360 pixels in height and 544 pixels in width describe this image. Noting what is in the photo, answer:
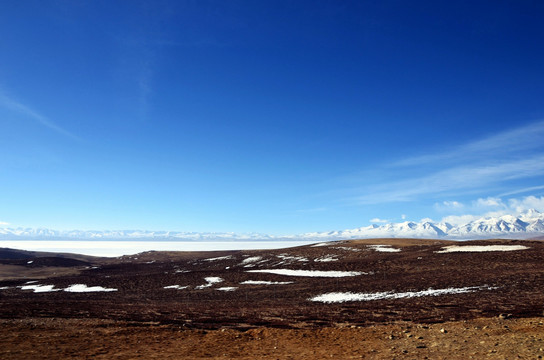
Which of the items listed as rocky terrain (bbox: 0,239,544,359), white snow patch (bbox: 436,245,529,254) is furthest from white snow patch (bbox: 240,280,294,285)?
white snow patch (bbox: 436,245,529,254)

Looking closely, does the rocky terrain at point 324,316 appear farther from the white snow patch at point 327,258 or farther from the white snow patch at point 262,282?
the white snow patch at point 327,258

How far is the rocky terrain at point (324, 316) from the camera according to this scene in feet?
47.7

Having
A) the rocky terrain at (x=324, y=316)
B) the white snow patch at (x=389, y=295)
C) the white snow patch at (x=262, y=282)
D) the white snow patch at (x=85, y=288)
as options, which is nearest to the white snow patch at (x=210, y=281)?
the rocky terrain at (x=324, y=316)

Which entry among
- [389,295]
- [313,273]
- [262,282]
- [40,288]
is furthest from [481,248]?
[40,288]

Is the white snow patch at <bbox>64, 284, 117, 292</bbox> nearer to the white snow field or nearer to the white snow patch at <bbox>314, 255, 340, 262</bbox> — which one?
the white snow field

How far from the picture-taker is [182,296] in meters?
42.0

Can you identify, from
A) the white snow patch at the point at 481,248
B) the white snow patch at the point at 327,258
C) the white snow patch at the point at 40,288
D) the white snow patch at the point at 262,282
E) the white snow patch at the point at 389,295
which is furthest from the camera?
the white snow patch at the point at 327,258

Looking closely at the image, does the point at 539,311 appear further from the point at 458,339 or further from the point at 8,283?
the point at 8,283

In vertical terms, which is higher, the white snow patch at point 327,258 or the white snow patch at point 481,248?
the white snow patch at point 481,248

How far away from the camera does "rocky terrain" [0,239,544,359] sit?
14539 millimetres

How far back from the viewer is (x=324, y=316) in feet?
77.6

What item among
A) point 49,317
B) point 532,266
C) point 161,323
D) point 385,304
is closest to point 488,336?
point 385,304

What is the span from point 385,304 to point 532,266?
25.6 m

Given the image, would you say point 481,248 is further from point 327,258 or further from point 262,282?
point 262,282
